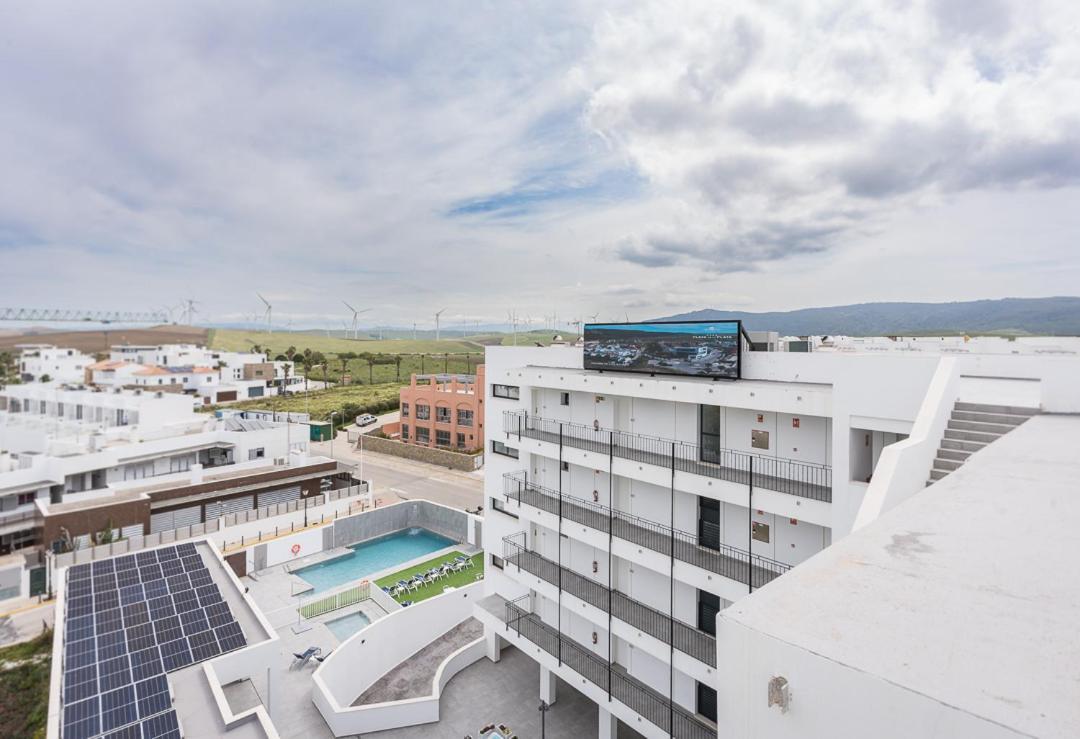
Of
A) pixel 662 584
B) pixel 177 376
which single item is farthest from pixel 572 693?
pixel 177 376

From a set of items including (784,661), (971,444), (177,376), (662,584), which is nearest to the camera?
(784,661)

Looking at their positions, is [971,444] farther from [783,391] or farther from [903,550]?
[903,550]

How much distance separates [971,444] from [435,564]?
29.0 meters

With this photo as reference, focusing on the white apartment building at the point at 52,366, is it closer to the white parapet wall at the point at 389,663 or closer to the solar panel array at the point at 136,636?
the solar panel array at the point at 136,636

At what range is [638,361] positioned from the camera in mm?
18938

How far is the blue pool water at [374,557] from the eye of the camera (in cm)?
3198

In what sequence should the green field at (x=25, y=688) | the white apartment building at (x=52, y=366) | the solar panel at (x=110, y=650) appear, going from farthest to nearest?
1. the white apartment building at (x=52, y=366)
2. the green field at (x=25, y=688)
3. the solar panel at (x=110, y=650)

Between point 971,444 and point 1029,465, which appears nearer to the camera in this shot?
point 1029,465

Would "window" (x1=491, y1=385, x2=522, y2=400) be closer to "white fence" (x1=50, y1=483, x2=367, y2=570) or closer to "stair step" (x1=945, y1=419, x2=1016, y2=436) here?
"stair step" (x1=945, y1=419, x2=1016, y2=436)

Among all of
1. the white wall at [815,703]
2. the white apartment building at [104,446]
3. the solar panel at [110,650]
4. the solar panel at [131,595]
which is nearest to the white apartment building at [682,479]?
the white wall at [815,703]

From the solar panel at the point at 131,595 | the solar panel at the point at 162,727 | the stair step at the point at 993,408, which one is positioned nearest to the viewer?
the stair step at the point at 993,408

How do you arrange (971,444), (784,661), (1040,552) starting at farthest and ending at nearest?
(971,444)
(1040,552)
(784,661)

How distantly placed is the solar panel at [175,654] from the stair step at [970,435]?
65.0 feet

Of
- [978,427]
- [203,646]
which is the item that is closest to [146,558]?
[203,646]
